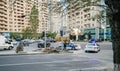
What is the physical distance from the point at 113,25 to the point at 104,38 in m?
93.9

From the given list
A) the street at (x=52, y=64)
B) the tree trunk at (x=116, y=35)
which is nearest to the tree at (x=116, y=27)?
the tree trunk at (x=116, y=35)

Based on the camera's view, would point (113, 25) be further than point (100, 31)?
No

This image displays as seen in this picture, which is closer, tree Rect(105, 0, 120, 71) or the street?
tree Rect(105, 0, 120, 71)

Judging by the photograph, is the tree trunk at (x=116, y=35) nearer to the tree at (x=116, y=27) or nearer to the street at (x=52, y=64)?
the tree at (x=116, y=27)

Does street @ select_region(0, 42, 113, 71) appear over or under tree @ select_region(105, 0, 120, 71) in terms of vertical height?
under

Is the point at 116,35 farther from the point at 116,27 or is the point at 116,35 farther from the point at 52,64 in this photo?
the point at 52,64

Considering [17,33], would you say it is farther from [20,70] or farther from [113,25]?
[113,25]

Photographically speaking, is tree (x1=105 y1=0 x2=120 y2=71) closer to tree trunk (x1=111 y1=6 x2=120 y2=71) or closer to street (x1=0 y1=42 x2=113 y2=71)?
tree trunk (x1=111 y1=6 x2=120 y2=71)

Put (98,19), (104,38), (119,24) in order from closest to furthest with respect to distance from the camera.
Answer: (119,24) < (98,19) < (104,38)

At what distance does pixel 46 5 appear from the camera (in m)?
8.99

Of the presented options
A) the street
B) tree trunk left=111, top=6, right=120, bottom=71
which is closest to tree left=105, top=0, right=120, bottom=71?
tree trunk left=111, top=6, right=120, bottom=71

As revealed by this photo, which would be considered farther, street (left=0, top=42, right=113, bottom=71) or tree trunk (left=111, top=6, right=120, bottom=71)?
street (left=0, top=42, right=113, bottom=71)

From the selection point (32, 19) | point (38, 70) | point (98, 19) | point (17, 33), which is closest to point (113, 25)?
point (98, 19)

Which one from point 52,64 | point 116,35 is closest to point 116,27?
point 116,35
